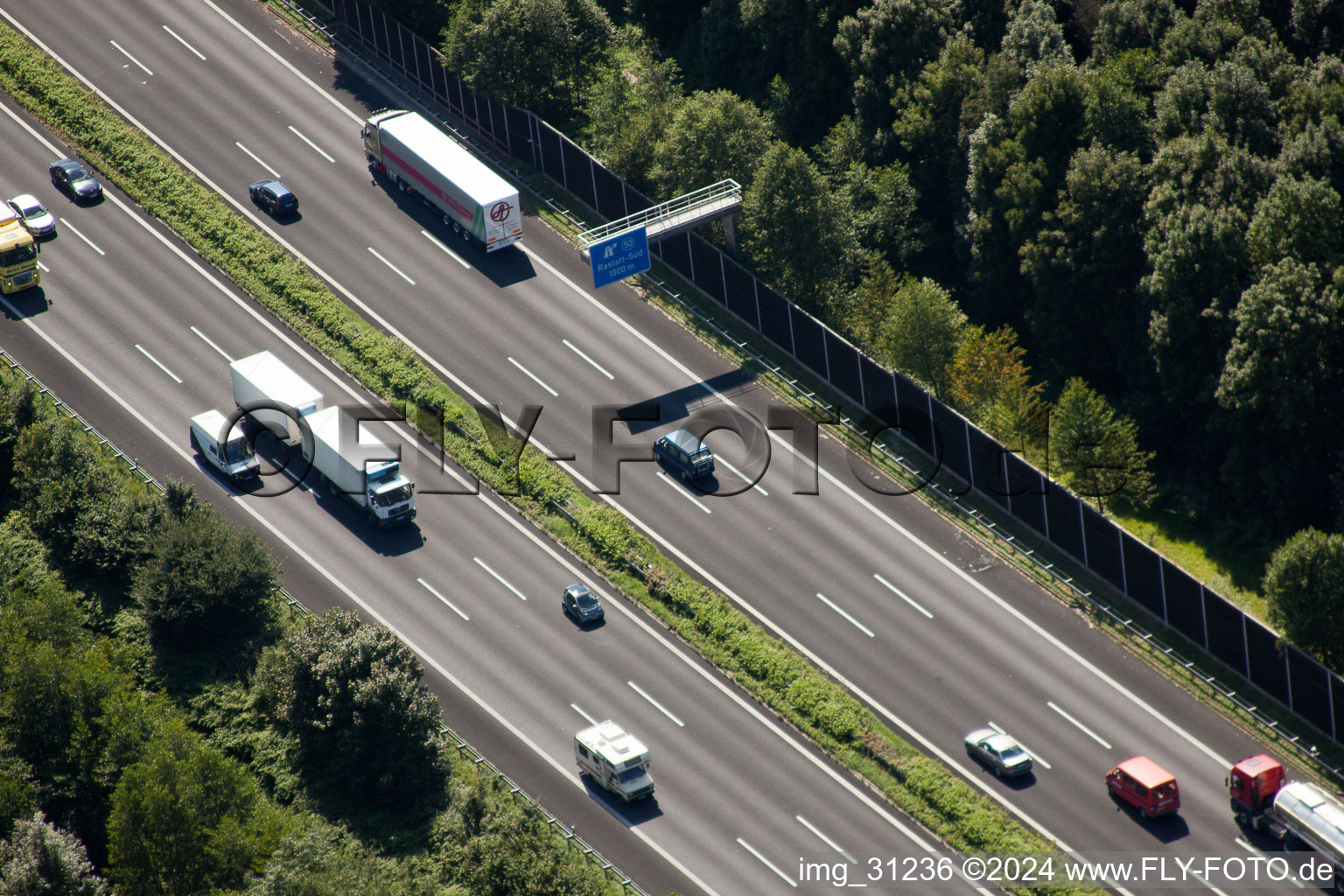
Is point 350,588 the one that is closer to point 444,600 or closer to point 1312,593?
point 444,600

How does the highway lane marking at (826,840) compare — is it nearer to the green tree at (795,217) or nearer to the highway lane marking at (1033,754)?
the highway lane marking at (1033,754)

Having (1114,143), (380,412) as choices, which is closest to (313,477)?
(380,412)

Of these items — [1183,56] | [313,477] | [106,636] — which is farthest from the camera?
[1183,56]

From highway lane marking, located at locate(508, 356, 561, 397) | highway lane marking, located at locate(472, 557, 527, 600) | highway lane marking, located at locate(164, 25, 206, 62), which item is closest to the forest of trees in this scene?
highway lane marking, located at locate(164, 25, 206, 62)

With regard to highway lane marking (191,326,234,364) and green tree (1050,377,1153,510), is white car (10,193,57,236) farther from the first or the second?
green tree (1050,377,1153,510)

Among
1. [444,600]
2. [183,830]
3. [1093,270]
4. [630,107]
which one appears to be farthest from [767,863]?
[630,107]

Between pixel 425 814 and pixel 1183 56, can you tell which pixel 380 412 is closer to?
pixel 425 814

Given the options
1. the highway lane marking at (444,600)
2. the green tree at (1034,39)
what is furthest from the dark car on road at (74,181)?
the green tree at (1034,39)
